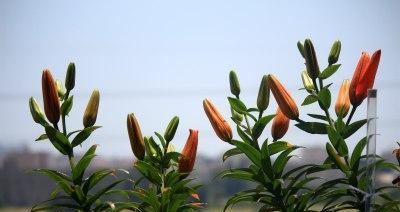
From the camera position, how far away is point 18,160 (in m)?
66.1

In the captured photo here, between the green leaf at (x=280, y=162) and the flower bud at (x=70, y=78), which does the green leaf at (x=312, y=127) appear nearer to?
the green leaf at (x=280, y=162)

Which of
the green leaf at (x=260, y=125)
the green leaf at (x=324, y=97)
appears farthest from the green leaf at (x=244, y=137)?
the green leaf at (x=324, y=97)

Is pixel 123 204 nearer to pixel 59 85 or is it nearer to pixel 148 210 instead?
pixel 148 210

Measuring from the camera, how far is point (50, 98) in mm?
847

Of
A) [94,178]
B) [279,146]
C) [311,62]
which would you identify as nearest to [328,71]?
[311,62]

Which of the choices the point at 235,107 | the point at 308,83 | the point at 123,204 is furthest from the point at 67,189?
the point at 308,83

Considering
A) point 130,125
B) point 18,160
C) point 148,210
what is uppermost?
point 130,125

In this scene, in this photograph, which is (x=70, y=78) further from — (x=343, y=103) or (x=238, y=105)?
(x=343, y=103)

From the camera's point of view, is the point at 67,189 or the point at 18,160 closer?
the point at 67,189

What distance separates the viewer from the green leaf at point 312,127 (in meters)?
Answer: 0.87

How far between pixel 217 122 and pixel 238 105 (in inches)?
1.5

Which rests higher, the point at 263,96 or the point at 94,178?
the point at 263,96

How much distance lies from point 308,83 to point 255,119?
10cm

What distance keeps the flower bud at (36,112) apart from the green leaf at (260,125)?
0.29m
